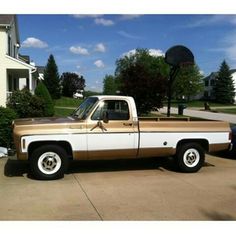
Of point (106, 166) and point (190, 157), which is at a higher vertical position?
point (190, 157)

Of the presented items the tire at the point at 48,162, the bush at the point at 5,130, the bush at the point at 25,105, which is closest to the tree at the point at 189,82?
the bush at the point at 25,105

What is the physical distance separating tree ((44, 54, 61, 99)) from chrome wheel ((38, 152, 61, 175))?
57127 mm

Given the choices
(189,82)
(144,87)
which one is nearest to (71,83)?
(189,82)

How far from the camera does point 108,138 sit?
8.97 m

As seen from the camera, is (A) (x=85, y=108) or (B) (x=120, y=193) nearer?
(B) (x=120, y=193)

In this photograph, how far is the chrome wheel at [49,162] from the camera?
858 centimetres

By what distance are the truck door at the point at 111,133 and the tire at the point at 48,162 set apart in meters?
0.64

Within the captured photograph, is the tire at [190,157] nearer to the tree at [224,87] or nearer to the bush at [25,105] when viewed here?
the bush at [25,105]

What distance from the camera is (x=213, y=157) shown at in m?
12.3

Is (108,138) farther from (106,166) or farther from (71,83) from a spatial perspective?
(71,83)

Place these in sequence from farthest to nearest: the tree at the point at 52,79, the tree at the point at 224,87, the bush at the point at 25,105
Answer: the tree at the point at 224,87
the tree at the point at 52,79
the bush at the point at 25,105

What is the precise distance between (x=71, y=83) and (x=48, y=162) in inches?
3413
